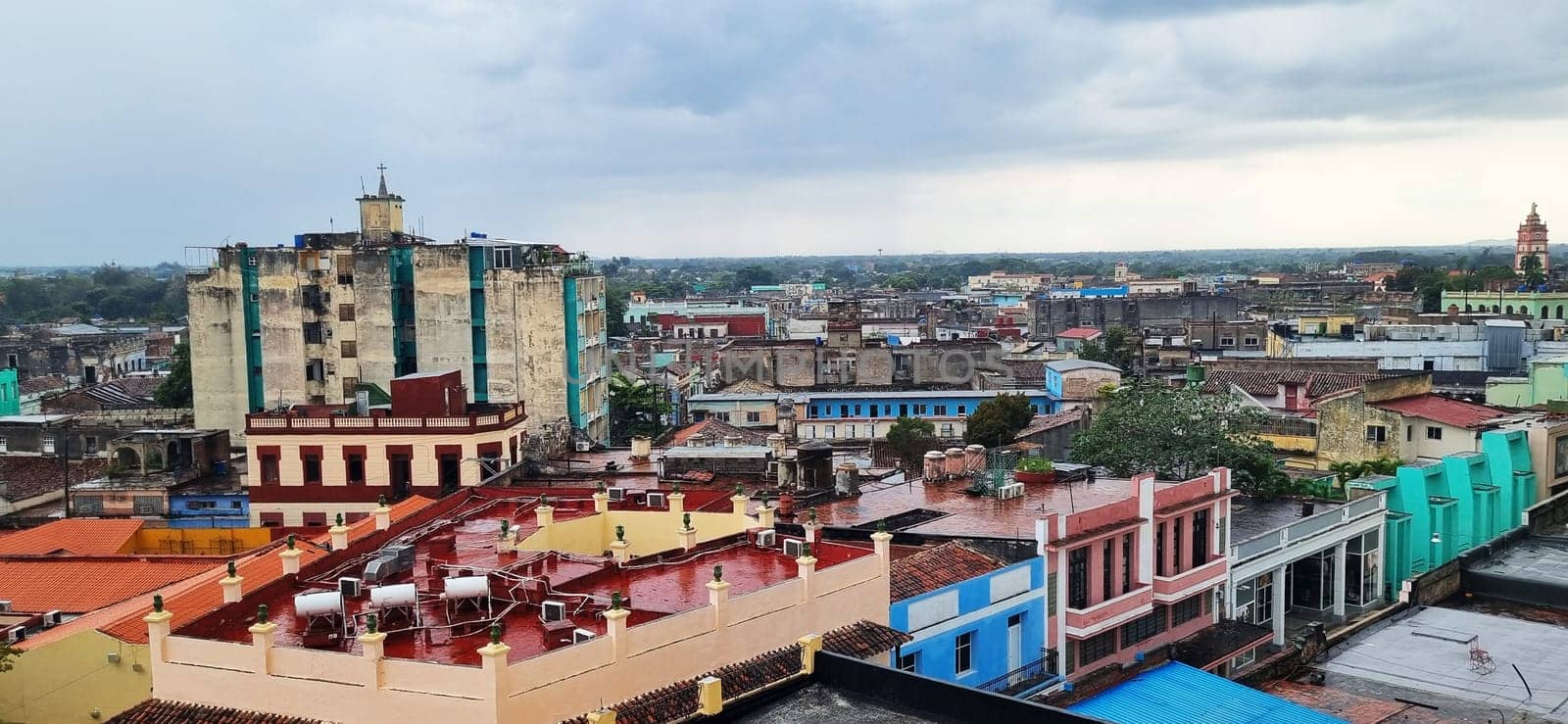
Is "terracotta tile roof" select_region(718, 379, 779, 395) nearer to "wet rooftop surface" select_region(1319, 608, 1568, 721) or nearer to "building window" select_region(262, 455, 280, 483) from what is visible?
"building window" select_region(262, 455, 280, 483)

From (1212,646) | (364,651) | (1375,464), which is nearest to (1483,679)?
(1212,646)

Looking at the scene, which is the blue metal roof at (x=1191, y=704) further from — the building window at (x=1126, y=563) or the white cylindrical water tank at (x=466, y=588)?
the white cylindrical water tank at (x=466, y=588)

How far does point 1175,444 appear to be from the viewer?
37.9 m

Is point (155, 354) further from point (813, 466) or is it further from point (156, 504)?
point (813, 466)

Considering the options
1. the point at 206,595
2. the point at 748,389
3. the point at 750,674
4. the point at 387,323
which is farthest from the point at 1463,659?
the point at 748,389

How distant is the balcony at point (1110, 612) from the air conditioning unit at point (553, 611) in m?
11.7

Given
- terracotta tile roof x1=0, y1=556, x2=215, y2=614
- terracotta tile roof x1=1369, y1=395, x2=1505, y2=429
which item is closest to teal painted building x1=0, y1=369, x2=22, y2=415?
terracotta tile roof x1=0, y1=556, x2=215, y2=614

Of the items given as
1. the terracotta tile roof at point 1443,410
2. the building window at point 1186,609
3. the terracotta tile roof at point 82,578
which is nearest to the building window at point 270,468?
the terracotta tile roof at point 82,578

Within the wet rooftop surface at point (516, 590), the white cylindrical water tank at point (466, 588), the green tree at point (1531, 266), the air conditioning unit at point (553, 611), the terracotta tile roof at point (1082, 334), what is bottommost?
the terracotta tile roof at point (1082, 334)

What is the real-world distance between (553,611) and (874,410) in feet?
191

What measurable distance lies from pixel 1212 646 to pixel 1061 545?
5.66m

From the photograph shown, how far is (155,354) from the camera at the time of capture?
381 feet

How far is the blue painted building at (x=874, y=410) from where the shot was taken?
244ft

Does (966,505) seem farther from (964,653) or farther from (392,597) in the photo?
(392,597)
